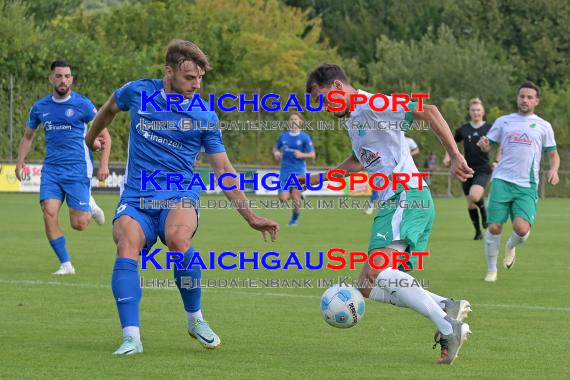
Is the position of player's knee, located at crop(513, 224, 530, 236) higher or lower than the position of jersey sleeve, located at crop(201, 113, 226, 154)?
lower

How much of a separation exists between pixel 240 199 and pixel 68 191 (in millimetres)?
6154

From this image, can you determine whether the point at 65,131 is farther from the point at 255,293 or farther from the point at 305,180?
the point at 305,180

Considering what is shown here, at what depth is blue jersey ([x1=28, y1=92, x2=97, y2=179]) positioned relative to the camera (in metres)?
14.3

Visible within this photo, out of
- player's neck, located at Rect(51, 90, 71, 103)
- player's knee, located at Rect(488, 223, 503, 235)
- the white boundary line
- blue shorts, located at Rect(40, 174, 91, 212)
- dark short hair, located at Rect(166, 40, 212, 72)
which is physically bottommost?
the white boundary line

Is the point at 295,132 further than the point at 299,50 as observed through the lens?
No

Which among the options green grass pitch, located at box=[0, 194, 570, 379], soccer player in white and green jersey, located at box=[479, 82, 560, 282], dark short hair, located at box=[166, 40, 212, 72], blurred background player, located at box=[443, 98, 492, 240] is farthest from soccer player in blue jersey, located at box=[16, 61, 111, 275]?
blurred background player, located at box=[443, 98, 492, 240]

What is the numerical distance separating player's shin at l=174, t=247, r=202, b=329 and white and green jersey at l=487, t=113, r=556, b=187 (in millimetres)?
6262

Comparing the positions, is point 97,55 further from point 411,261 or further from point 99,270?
point 411,261

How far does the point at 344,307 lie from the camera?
8477mm

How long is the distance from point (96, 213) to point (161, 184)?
26.6 feet

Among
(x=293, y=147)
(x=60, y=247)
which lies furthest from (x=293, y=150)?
(x=60, y=247)

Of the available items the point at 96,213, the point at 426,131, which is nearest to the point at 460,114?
the point at 426,131

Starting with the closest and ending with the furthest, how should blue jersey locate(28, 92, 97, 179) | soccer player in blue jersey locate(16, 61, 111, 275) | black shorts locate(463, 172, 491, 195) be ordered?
soccer player in blue jersey locate(16, 61, 111, 275) < blue jersey locate(28, 92, 97, 179) < black shorts locate(463, 172, 491, 195)

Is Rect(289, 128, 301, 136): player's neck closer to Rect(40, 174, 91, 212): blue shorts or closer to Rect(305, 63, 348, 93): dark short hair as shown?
Rect(40, 174, 91, 212): blue shorts
